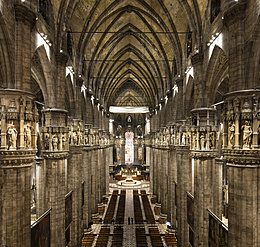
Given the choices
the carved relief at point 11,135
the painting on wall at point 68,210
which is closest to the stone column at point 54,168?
the painting on wall at point 68,210

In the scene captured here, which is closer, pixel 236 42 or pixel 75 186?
pixel 236 42

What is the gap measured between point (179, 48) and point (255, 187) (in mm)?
15583

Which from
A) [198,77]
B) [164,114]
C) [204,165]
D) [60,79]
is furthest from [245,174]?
[164,114]

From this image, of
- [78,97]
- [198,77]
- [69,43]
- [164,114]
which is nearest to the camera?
[198,77]

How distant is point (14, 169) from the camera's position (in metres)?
9.36

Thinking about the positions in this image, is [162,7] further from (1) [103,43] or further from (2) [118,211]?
(2) [118,211]

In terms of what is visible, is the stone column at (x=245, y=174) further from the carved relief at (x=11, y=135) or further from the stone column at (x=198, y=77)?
the carved relief at (x=11, y=135)

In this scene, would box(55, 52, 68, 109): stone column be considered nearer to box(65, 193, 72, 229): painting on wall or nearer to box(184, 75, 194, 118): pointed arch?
box(65, 193, 72, 229): painting on wall

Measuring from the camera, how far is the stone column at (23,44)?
956 centimetres

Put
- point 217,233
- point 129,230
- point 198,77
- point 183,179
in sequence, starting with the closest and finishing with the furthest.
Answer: point 217,233 < point 198,77 < point 183,179 < point 129,230

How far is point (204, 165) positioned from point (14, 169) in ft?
36.1

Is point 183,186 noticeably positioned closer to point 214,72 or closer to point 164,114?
point 214,72

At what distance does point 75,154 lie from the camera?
→ 67.9 ft

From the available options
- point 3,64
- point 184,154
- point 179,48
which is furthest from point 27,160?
point 179,48
